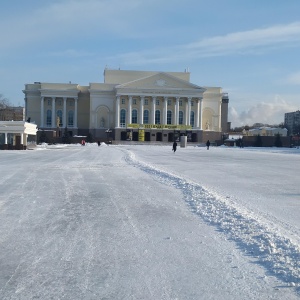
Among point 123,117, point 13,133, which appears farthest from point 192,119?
point 13,133

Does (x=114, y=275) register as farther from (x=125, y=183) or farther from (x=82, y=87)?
(x=82, y=87)

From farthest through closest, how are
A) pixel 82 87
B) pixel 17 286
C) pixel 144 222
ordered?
pixel 82 87
pixel 144 222
pixel 17 286

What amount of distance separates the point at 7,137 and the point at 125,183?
154ft

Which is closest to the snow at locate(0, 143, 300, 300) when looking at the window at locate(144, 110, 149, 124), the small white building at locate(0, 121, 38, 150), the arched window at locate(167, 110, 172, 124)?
the small white building at locate(0, 121, 38, 150)

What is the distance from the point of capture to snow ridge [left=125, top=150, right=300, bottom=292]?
6.32 meters

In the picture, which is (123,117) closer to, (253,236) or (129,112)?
(129,112)

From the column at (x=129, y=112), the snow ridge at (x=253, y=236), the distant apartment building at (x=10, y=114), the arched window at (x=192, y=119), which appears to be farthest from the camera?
the distant apartment building at (x=10, y=114)

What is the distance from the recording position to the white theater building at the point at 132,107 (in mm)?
111812

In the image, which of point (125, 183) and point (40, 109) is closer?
point (125, 183)

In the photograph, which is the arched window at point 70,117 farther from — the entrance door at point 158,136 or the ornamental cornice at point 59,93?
the entrance door at point 158,136

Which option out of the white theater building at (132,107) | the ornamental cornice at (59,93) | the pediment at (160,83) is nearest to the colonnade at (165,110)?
the white theater building at (132,107)

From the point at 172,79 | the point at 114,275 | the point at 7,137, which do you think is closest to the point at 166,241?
the point at 114,275

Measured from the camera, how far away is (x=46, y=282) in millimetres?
5793

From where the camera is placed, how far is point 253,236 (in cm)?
811
